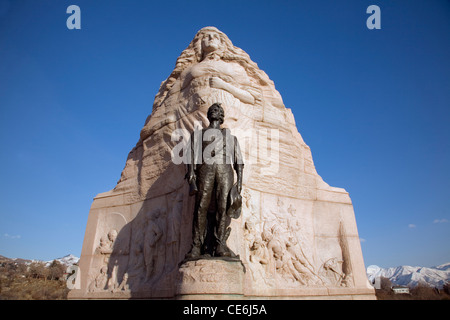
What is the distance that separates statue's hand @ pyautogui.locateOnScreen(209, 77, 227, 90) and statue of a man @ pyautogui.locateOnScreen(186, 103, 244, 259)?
2.17 m

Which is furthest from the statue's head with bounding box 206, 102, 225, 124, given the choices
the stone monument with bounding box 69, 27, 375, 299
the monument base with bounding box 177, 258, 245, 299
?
the monument base with bounding box 177, 258, 245, 299

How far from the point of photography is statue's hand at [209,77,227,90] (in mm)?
7211

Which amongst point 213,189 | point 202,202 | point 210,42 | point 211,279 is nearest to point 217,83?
point 210,42

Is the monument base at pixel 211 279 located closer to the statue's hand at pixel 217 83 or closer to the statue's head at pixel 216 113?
the statue's head at pixel 216 113

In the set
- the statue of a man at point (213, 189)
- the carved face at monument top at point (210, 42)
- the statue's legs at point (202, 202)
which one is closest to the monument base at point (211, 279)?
the statue of a man at point (213, 189)

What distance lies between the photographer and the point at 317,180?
332 inches

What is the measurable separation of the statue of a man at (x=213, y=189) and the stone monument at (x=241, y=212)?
307 millimetres

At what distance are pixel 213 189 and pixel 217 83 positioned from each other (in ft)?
10.1

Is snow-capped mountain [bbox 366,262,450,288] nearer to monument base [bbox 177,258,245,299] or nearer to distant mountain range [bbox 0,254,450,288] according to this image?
distant mountain range [bbox 0,254,450,288]

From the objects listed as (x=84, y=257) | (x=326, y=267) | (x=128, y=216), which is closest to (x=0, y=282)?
(x=84, y=257)

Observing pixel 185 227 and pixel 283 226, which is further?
pixel 283 226

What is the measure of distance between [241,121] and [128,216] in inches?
150

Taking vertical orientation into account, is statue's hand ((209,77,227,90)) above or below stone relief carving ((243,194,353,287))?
above
